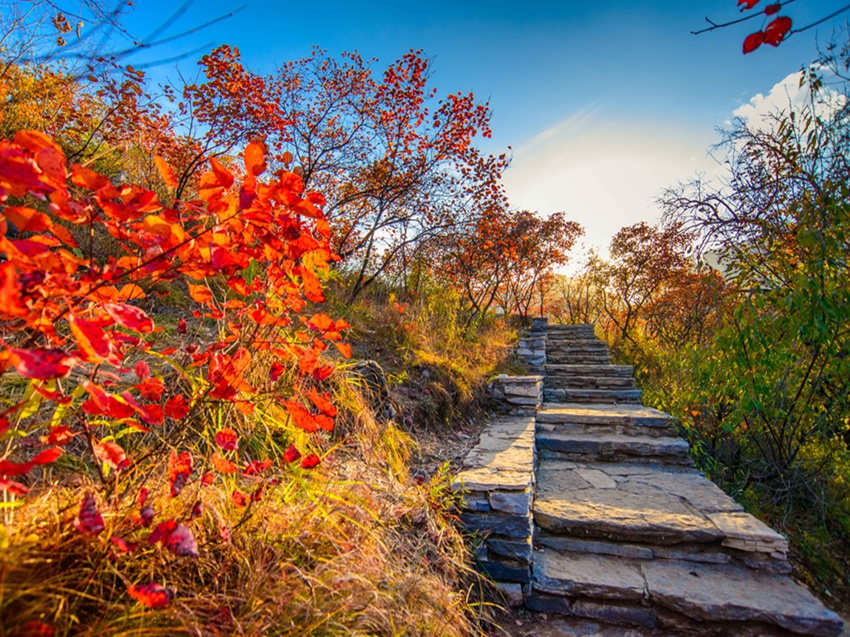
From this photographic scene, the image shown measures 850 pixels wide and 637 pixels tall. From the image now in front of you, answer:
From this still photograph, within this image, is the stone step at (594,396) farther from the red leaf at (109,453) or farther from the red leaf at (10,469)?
the red leaf at (10,469)

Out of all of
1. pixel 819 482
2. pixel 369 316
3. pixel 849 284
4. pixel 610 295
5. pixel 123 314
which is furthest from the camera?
pixel 610 295

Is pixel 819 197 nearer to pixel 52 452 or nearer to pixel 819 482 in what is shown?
pixel 819 482

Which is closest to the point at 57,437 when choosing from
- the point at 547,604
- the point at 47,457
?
the point at 47,457

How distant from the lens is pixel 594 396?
4910 mm

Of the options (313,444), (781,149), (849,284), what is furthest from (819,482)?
(313,444)

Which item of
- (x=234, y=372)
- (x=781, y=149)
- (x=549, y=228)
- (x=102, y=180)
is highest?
(x=549, y=228)

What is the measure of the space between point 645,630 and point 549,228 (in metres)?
8.77

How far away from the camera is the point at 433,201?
17.0 ft

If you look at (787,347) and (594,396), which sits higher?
(787,347)

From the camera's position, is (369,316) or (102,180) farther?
(369,316)

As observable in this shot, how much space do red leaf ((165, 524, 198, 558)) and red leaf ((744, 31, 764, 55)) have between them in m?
1.76

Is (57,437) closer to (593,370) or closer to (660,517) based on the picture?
(660,517)

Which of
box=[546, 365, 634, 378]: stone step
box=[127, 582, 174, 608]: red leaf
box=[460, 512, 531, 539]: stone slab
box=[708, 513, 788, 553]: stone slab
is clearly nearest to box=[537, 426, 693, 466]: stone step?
box=[708, 513, 788, 553]: stone slab

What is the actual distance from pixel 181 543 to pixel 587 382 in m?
5.45
